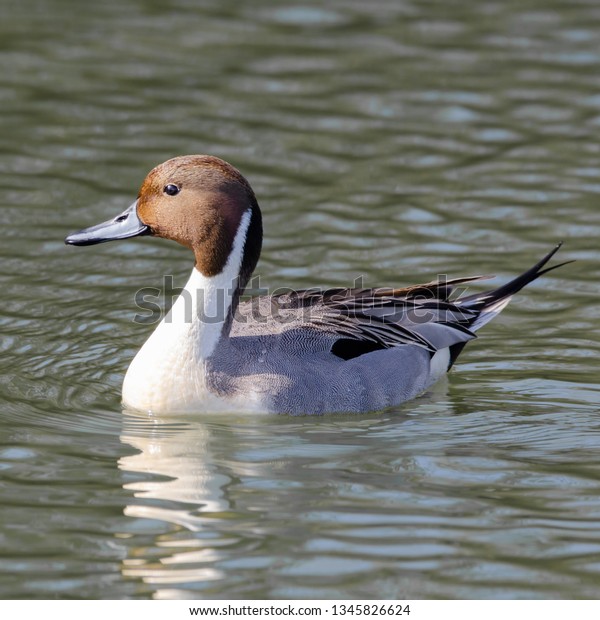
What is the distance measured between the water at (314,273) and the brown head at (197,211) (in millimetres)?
932

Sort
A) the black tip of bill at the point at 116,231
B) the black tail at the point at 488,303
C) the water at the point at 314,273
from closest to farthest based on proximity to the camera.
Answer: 1. the water at the point at 314,273
2. the black tip of bill at the point at 116,231
3. the black tail at the point at 488,303

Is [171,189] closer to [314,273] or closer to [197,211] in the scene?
[197,211]

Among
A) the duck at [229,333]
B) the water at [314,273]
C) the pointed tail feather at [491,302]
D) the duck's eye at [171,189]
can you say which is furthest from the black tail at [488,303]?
the duck's eye at [171,189]

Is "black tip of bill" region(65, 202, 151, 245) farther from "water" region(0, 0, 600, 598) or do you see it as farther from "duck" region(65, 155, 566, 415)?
"water" region(0, 0, 600, 598)

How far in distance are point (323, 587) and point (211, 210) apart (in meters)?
2.62

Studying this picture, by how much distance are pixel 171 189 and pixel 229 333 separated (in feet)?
2.88

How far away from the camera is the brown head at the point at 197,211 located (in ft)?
23.9

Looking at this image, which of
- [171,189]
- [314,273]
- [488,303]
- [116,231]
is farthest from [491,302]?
[116,231]

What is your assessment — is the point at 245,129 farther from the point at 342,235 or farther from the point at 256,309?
the point at 256,309

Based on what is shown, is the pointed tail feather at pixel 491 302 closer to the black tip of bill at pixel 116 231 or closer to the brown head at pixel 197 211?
the brown head at pixel 197 211

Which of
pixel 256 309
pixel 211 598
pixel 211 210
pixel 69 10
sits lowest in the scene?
pixel 211 598

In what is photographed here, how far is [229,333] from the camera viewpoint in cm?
752

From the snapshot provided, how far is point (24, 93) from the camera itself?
12.1m
